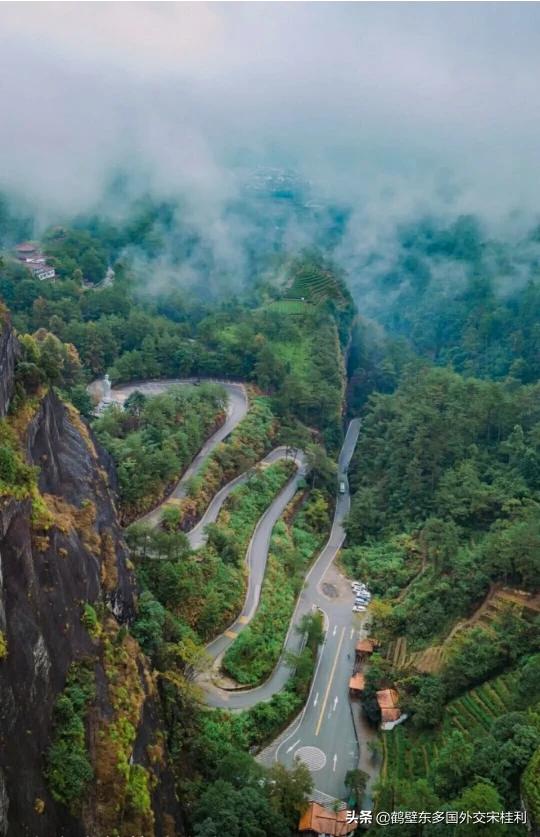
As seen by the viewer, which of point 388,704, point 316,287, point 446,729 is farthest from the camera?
point 316,287

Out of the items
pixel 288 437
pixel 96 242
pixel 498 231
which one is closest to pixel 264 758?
pixel 288 437

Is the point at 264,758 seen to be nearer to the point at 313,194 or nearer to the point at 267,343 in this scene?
the point at 267,343

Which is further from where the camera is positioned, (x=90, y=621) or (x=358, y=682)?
(x=358, y=682)

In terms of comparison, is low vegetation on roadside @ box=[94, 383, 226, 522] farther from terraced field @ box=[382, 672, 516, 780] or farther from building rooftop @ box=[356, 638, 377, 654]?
terraced field @ box=[382, 672, 516, 780]

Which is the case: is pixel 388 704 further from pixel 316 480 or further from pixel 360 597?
pixel 316 480

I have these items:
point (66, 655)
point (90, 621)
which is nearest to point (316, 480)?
point (90, 621)

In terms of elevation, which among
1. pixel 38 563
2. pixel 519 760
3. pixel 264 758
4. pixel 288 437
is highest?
pixel 38 563
